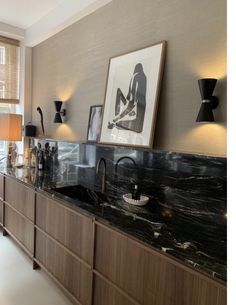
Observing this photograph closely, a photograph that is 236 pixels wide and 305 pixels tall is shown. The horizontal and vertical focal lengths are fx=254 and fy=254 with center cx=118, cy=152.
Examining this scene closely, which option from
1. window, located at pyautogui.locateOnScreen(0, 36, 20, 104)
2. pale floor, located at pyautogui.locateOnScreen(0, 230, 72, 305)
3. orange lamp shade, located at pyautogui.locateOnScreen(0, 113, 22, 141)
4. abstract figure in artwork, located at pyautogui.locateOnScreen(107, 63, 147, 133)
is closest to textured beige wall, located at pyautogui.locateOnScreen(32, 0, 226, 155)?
abstract figure in artwork, located at pyautogui.locateOnScreen(107, 63, 147, 133)

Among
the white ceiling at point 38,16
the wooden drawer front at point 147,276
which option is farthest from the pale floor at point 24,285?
the white ceiling at point 38,16

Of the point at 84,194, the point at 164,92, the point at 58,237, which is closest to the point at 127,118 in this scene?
the point at 164,92

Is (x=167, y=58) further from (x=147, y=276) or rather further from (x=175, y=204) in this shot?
(x=147, y=276)

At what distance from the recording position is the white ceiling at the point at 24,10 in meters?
3.14

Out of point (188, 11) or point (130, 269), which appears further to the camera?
point (188, 11)

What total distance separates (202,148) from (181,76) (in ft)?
1.90

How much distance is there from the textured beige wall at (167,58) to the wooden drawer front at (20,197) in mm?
833

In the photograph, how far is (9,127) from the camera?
11.7 ft

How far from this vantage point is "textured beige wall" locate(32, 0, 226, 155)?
5.64 feet

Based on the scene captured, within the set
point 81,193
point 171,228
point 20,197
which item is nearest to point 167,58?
point 171,228

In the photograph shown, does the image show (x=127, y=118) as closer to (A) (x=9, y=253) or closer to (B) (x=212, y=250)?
(B) (x=212, y=250)

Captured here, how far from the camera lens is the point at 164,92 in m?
2.04

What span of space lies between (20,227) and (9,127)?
1466mm

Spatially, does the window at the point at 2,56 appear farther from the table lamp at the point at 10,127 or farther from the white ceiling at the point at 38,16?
the table lamp at the point at 10,127
